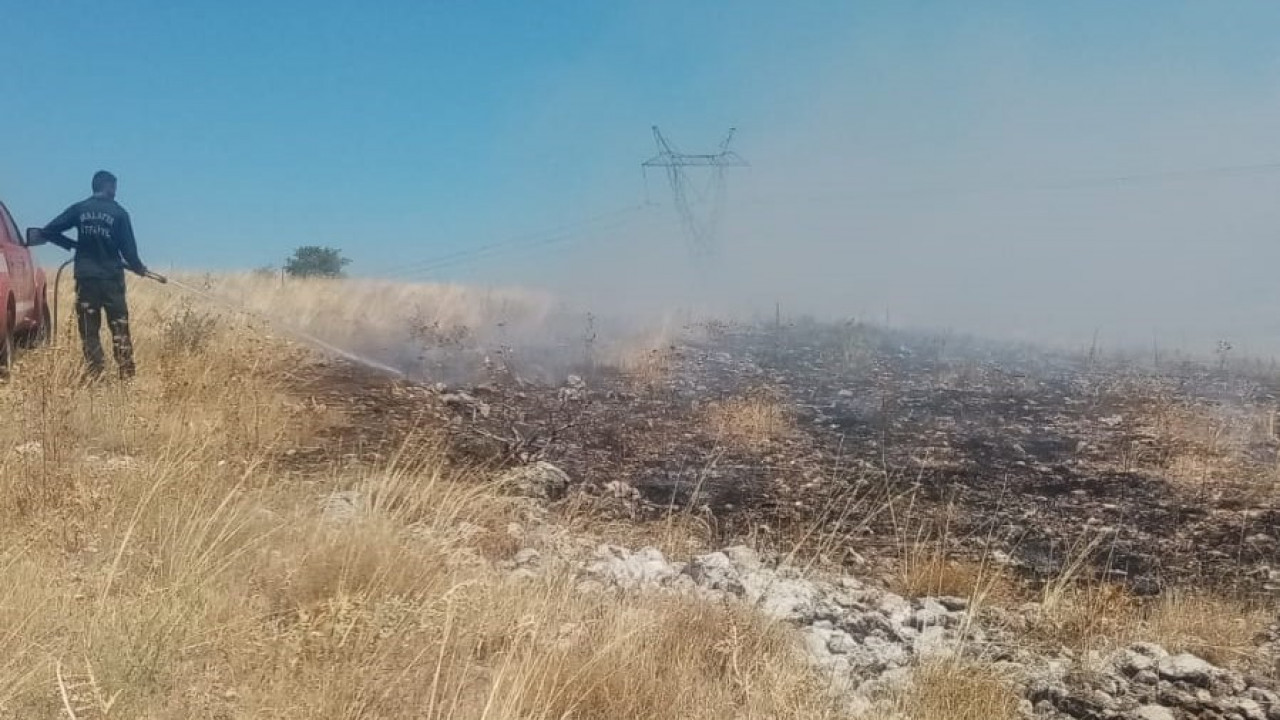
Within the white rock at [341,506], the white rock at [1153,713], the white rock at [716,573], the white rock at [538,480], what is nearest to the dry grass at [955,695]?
the white rock at [1153,713]

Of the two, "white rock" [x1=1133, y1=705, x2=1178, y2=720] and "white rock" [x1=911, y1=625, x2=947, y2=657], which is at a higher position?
"white rock" [x1=911, y1=625, x2=947, y2=657]

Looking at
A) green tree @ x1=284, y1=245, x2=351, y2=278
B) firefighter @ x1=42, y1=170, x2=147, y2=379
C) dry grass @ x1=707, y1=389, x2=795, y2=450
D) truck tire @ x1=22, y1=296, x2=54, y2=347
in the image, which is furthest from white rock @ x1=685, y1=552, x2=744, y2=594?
green tree @ x1=284, y1=245, x2=351, y2=278

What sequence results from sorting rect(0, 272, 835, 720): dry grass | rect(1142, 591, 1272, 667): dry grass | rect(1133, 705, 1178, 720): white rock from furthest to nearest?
rect(1142, 591, 1272, 667): dry grass < rect(1133, 705, 1178, 720): white rock < rect(0, 272, 835, 720): dry grass

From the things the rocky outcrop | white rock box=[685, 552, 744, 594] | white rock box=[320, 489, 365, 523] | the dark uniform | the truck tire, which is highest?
the dark uniform

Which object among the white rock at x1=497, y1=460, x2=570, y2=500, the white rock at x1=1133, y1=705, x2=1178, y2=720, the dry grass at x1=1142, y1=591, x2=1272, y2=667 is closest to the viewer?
the white rock at x1=1133, y1=705, x2=1178, y2=720

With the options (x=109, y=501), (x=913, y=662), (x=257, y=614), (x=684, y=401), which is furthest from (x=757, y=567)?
(x=684, y=401)

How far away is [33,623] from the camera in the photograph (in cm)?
229

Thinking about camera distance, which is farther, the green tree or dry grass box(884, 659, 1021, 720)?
the green tree

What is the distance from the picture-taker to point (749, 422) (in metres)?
7.53

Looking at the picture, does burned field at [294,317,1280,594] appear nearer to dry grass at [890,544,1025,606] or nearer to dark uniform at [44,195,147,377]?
dry grass at [890,544,1025,606]

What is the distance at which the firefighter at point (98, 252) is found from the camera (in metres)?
6.80

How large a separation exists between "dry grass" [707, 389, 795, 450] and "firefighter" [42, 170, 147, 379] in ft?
15.6

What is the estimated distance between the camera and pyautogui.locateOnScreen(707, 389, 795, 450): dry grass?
284 inches

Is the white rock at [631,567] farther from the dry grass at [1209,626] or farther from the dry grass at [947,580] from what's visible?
the dry grass at [1209,626]
